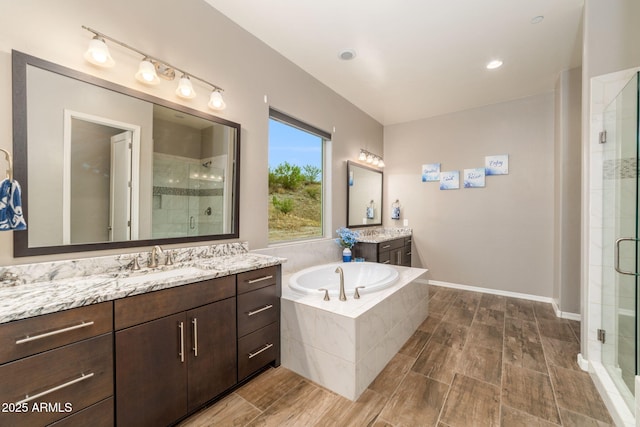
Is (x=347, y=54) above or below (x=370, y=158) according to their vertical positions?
above

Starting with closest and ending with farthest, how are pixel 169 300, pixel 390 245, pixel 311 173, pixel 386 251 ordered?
1. pixel 169 300
2. pixel 311 173
3. pixel 386 251
4. pixel 390 245

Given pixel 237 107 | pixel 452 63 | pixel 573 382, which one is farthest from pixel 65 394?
pixel 452 63

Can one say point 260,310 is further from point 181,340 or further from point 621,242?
point 621,242

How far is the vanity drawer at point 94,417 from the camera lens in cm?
112

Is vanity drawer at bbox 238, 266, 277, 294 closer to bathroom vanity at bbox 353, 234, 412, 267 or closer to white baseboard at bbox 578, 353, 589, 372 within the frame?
bathroom vanity at bbox 353, 234, 412, 267

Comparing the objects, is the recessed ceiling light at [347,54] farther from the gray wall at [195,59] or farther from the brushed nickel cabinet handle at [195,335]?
the brushed nickel cabinet handle at [195,335]

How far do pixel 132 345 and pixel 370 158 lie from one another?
3908 mm

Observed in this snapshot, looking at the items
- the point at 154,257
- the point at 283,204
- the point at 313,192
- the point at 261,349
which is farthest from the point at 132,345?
the point at 313,192

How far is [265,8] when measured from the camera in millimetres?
2162

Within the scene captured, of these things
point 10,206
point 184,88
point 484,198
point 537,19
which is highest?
point 537,19

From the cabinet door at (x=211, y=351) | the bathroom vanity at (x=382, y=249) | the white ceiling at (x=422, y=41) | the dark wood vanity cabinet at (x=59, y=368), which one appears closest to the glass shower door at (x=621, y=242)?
the white ceiling at (x=422, y=41)

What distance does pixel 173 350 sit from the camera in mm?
1454

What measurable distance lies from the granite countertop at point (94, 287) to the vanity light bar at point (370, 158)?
9.40 ft

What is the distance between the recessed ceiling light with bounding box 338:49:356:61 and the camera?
8.91ft
